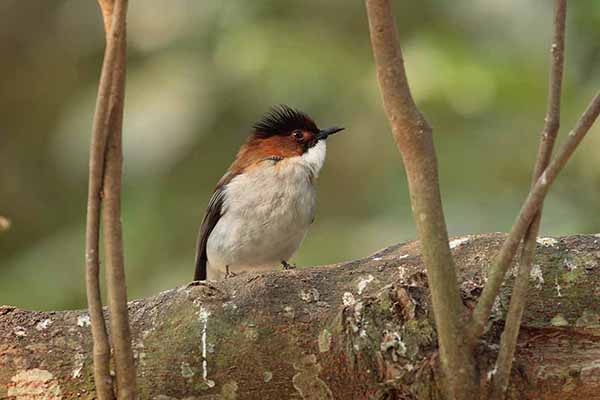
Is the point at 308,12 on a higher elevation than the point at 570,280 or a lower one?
higher

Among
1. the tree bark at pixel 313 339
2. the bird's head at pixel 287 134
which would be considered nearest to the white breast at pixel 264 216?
the bird's head at pixel 287 134

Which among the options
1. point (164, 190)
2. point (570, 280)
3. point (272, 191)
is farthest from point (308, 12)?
point (570, 280)

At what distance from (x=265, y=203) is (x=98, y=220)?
123 inches

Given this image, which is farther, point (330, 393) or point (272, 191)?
point (272, 191)

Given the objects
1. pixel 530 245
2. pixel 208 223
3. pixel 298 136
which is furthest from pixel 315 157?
A: pixel 530 245

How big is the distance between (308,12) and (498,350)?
5.79 m

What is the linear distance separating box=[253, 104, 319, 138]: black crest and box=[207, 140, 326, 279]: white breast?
26 cm

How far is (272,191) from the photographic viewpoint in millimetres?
5176

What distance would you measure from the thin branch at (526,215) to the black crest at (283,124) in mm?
3548

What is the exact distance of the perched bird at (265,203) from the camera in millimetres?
5141

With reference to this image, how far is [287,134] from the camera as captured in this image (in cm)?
557

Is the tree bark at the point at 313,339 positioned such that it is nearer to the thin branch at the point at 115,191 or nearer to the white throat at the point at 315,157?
the thin branch at the point at 115,191

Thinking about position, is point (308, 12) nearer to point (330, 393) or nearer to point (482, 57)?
point (482, 57)

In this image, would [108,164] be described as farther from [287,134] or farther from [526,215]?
[287,134]
